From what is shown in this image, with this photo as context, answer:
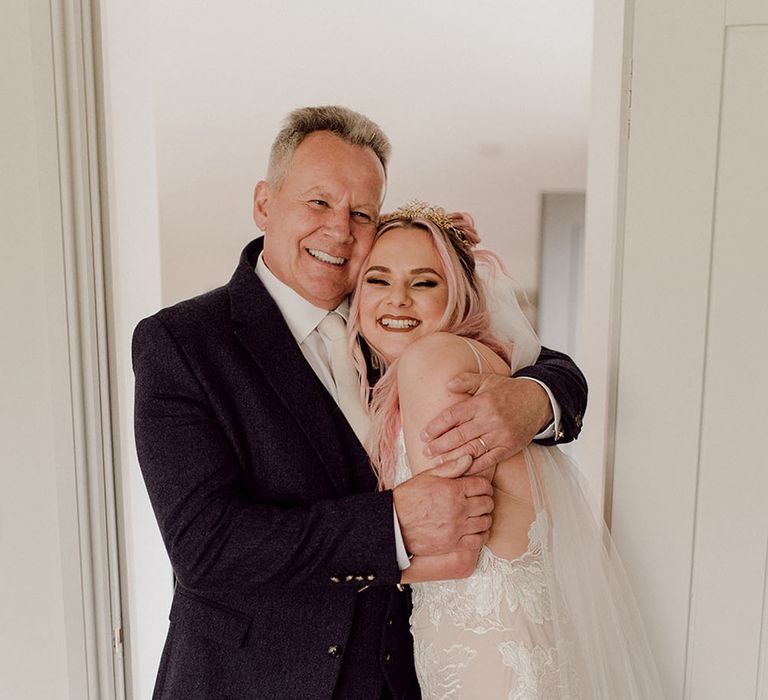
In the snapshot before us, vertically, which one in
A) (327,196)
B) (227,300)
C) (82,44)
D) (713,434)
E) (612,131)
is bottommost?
(713,434)

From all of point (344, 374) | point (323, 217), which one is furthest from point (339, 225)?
point (344, 374)

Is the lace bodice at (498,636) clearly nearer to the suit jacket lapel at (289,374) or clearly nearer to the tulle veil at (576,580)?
the tulle veil at (576,580)

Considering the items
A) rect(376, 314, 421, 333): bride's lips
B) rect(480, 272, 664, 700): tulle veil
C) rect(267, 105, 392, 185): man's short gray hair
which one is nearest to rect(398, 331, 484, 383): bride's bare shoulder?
rect(376, 314, 421, 333): bride's lips

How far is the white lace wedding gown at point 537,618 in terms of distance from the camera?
1.26 metres

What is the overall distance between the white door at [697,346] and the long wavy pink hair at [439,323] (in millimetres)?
391

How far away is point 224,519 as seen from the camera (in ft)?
4.02

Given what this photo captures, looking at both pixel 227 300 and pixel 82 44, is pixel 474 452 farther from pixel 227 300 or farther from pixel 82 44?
pixel 82 44

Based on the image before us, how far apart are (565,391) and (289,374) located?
1.70 ft

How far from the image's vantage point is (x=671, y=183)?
165 cm

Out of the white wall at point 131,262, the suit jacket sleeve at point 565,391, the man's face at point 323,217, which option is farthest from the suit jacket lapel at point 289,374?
the white wall at point 131,262

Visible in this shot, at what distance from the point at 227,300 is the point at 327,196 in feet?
0.92

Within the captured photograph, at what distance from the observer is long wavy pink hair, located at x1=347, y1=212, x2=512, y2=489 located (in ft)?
4.52

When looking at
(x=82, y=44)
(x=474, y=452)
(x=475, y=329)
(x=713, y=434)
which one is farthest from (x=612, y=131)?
(x=82, y=44)

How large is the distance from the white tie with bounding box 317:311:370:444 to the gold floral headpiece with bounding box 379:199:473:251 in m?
0.23
